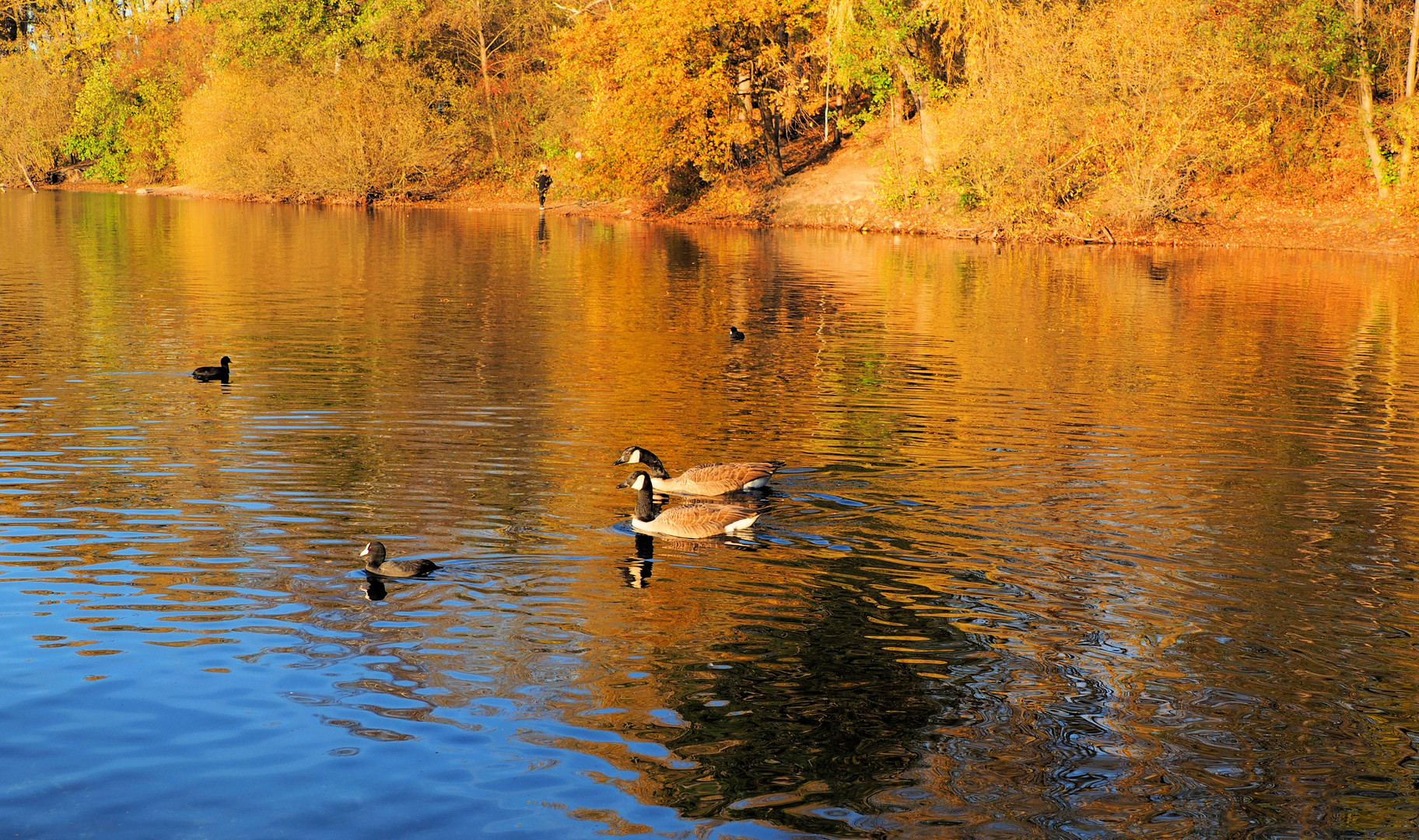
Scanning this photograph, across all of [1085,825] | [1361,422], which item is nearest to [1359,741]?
[1085,825]

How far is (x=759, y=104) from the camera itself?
71562 mm

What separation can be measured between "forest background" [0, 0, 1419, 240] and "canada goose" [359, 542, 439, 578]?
47.1m

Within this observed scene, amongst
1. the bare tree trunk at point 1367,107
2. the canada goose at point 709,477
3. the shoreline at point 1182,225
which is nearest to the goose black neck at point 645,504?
the canada goose at point 709,477

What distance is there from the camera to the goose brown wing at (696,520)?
13.5 meters

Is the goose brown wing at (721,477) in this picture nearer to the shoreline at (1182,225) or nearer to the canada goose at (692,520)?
the canada goose at (692,520)

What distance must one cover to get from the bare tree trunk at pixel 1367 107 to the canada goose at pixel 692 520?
1926 inches

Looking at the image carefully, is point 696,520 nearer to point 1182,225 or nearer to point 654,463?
point 654,463

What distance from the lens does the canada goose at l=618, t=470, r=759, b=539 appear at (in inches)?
531

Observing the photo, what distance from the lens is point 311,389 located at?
856 inches

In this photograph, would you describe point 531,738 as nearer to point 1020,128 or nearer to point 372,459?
point 372,459

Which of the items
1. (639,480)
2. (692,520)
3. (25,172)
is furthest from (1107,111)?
(25,172)

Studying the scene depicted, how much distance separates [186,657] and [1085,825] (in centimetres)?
708

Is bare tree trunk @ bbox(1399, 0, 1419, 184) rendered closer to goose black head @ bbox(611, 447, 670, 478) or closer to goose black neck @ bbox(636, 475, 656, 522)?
goose black head @ bbox(611, 447, 670, 478)

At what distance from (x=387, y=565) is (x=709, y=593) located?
3115 mm
